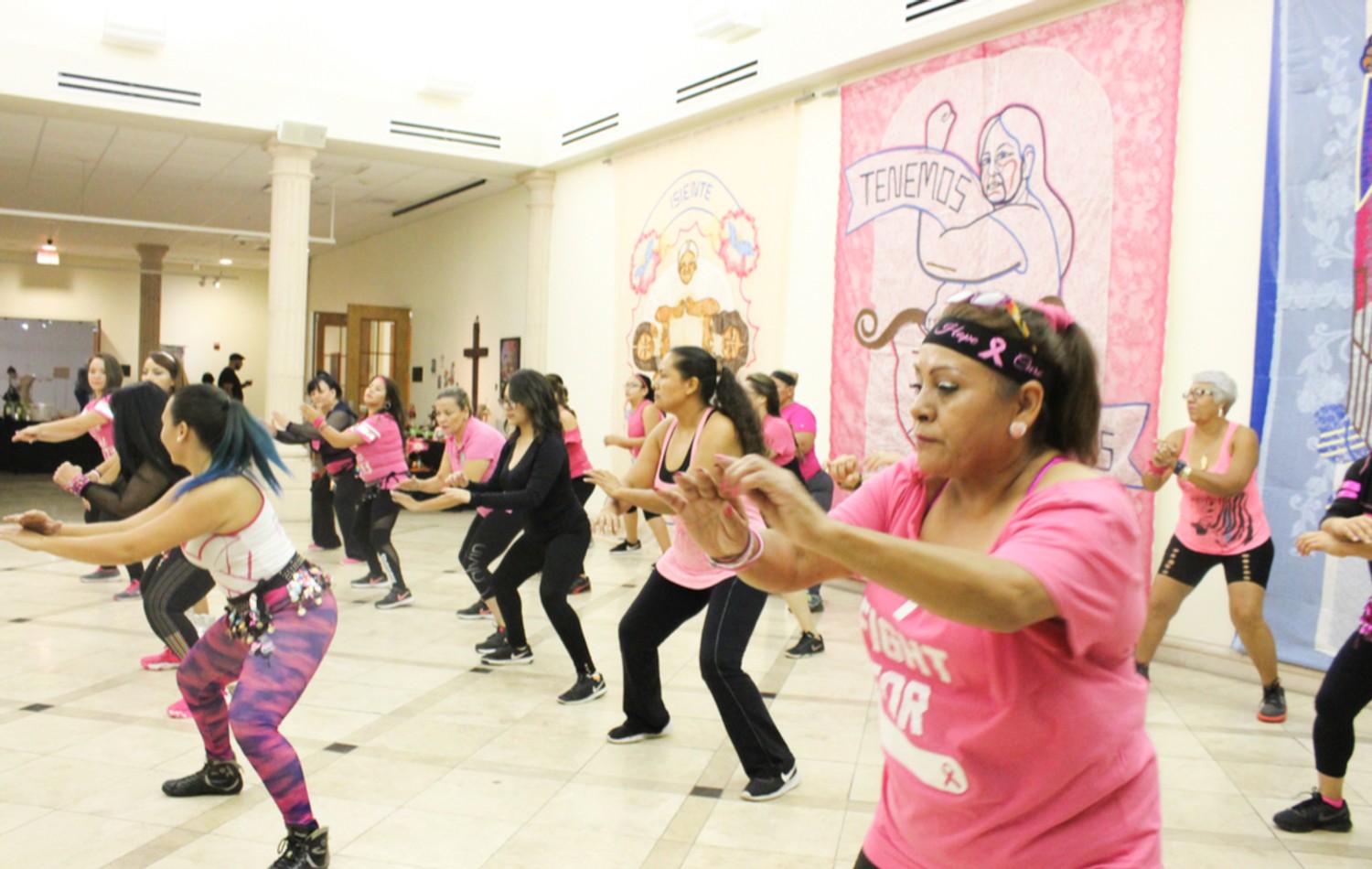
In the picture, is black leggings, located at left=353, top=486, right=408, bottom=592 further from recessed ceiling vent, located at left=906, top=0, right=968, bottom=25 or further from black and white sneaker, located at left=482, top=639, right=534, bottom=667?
recessed ceiling vent, located at left=906, top=0, right=968, bottom=25

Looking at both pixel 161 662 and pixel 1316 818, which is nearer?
pixel 1316 818

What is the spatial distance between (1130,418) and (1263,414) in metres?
0.72

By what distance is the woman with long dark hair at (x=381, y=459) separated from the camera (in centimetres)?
665

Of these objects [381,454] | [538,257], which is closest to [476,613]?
[381,454]

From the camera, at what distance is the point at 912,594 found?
113 centimetres

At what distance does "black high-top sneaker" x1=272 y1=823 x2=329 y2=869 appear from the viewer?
2.84 metres

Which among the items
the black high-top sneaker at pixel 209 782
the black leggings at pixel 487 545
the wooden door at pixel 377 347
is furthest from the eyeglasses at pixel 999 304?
the wooden door at pixel 377 347

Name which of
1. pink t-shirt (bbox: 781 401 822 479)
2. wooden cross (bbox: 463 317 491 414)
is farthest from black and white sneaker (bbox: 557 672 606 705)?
wooden cross (bbox: 463 317 491 414)

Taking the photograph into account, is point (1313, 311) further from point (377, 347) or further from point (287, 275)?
point (377, 347)

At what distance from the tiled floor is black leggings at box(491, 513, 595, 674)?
319 mm

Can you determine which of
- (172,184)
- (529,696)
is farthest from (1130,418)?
(172,184)

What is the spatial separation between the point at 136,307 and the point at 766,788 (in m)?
21.7

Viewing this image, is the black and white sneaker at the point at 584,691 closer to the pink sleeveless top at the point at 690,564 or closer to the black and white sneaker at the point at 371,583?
the pink sleeveless top at the point at 690,564

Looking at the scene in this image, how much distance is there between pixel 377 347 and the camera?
16.9 metres
